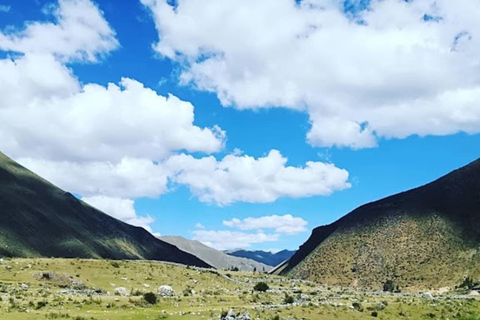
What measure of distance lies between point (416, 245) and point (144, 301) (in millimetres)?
139083

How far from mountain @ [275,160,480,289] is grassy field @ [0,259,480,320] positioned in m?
79.9

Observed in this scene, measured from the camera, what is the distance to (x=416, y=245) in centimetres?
17088

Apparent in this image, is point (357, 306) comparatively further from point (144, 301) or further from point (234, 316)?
point (144, 301)

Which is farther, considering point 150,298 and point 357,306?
point 357,306

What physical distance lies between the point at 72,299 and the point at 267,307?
65.5 feet

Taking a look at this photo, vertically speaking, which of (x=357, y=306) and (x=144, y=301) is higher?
(x=357, y=306)

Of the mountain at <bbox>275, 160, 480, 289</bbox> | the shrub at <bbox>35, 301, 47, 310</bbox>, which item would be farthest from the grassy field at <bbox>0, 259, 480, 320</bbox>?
the mountain at <bbox>275, 160, 480, 289</bbox>

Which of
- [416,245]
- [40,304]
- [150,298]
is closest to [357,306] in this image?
[150,298]

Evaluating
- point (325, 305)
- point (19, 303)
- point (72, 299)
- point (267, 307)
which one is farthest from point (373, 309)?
point (19, 303)

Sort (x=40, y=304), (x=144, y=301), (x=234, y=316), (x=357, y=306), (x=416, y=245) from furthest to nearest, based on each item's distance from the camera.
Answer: (x=416, y=245)
(x=357, y=306)
(x=144, y=301)
(x=40, y=304)
(x=234, y=316)

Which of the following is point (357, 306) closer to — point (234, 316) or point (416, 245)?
point (234, 316)

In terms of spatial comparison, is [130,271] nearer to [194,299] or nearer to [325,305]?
[194,299]

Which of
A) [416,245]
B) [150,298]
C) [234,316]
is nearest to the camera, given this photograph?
[234,316]

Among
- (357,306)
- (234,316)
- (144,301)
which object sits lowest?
(234,316)
